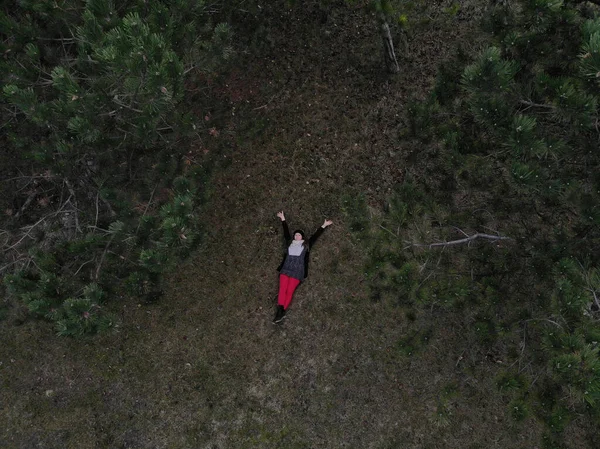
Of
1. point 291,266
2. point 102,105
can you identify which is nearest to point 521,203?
point 291,266

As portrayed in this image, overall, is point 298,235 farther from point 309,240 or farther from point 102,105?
point 102,105

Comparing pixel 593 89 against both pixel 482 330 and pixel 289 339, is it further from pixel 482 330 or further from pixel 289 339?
pixel 289 339

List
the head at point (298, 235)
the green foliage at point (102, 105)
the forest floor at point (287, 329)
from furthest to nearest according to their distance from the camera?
the forest floor at point (287, 329), the head at point (298, 235), the green foliage at point (102, 105)

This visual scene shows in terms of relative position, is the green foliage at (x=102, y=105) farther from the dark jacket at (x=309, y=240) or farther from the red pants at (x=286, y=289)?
the red pants at (x=286, y=289)

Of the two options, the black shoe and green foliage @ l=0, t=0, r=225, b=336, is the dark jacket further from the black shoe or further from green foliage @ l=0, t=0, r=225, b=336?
green foliage @ l=0, t=0, r=225, b=336

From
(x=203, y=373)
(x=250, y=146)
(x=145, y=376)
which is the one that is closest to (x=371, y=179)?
(x=250, y=146)

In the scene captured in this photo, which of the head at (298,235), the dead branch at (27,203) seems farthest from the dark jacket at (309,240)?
the dead branch at (27,203)

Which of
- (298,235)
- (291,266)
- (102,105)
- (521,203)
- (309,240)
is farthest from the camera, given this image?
(309,240)

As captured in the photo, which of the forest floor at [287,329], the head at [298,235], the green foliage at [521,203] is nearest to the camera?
the green foliage at [521,203]
